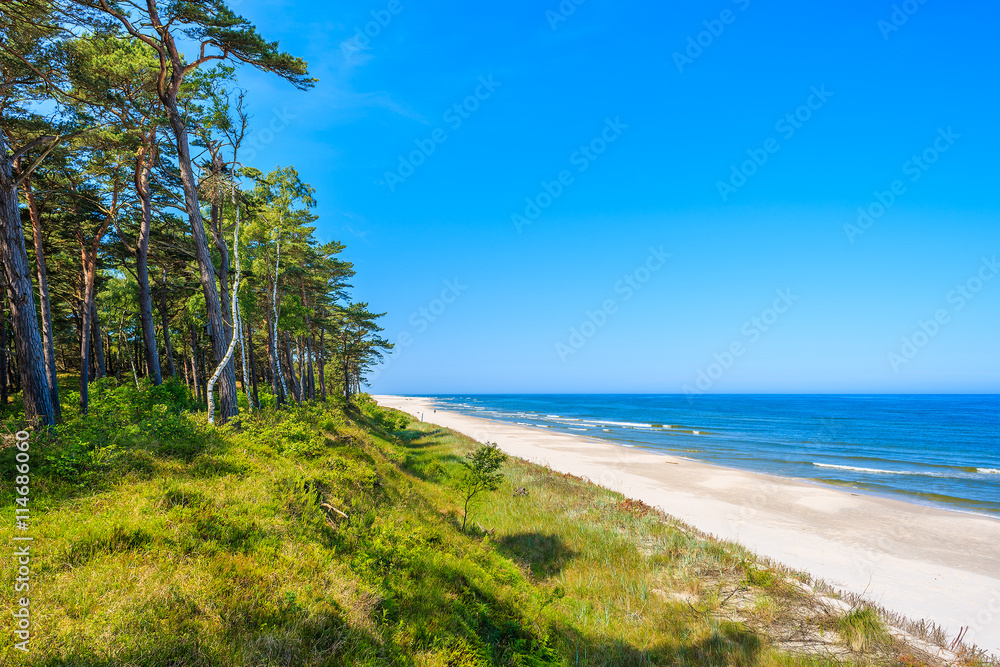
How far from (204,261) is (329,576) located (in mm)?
10600

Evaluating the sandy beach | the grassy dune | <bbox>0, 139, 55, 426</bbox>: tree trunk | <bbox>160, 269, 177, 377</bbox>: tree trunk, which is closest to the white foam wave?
the sandy beach

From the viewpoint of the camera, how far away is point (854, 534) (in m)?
16.3

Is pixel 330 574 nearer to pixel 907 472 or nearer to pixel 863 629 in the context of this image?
pixel 863 629

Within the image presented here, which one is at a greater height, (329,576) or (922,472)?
(329,576)

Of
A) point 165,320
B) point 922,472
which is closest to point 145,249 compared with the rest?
point 165,320

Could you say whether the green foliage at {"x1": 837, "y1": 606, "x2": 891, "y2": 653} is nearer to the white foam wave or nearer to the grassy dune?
the grassy dune

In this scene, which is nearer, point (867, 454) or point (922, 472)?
point (922, 472)

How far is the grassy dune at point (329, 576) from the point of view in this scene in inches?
162

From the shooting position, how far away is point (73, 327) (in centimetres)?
3562

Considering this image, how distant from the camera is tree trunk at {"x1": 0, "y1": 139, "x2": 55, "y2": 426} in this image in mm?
7797

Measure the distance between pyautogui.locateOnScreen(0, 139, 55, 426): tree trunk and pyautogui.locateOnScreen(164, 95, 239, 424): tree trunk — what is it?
359 centimetres

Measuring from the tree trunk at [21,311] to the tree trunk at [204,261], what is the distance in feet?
11.8

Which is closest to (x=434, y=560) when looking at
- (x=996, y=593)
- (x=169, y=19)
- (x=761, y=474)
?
(x=169, y=19)

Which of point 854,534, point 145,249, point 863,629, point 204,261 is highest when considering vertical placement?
point 145,249
